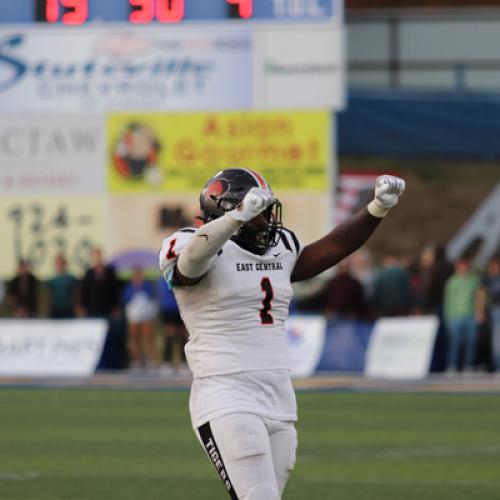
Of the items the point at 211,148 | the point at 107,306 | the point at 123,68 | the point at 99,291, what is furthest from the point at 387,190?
the point at 123,68

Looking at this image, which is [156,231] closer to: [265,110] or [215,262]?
[265,110]

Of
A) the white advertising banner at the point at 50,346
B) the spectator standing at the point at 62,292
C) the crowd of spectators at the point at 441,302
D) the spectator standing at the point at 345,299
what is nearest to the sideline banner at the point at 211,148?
the crowd of spectators at the point at 441,302

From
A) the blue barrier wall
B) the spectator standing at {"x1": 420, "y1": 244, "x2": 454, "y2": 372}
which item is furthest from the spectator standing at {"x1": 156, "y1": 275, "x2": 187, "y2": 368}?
the blue barrier wall

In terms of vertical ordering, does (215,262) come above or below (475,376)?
above

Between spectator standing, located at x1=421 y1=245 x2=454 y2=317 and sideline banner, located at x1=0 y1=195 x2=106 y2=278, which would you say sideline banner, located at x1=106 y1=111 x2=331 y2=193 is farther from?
spectator standing, located at x1=421 y1=245 x2=454 y2=317

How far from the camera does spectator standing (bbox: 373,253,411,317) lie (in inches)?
880

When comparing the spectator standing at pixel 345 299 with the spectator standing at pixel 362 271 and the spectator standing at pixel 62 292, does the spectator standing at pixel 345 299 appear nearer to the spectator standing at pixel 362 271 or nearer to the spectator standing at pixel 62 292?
the spectator standing at pixel 362 271

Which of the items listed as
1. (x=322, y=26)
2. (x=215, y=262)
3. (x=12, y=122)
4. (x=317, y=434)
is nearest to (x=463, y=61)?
(x=322, y=26)

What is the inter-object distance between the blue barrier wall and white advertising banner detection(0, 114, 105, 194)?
4217 millimetres

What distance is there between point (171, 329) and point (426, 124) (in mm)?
5544

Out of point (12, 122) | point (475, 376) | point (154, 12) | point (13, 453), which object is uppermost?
point (154, 12)

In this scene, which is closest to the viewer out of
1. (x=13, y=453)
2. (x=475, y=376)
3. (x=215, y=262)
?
(x=215, y=262)

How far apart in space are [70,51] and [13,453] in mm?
12069

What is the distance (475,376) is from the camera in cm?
2147
